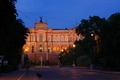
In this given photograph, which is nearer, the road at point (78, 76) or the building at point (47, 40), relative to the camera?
the road at point (78, 76)

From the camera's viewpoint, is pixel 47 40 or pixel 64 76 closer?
pixel 64 76

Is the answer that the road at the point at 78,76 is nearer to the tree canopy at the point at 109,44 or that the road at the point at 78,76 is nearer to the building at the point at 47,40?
the tree canopy at the point at 109,44

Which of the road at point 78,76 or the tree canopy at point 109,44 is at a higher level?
the tree canopy at point 109,44

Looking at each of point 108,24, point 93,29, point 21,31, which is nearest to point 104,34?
point 108,24

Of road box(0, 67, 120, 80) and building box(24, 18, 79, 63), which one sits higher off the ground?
building box(24, 18, 79, 63)

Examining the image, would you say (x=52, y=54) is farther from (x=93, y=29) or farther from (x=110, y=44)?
(x=110, y=44)

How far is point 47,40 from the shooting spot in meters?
191

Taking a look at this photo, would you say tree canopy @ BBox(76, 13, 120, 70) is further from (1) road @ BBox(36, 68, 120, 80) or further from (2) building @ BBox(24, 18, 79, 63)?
(2) building @ BBox(24, 18, 79, 63)

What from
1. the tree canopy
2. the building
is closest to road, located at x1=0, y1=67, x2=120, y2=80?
the tree canopy

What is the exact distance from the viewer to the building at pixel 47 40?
620 ft

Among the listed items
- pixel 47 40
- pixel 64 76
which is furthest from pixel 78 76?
pixel 47 40

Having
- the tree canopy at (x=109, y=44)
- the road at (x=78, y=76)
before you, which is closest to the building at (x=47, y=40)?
the tree canopy at (x=109, y=44)

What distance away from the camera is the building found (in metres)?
189

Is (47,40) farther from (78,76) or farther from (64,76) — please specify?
(78,76)
